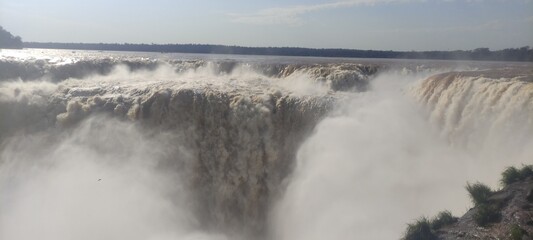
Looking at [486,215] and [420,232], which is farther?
[420,232]

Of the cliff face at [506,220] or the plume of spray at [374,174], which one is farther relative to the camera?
the plume of spray at [374,174]

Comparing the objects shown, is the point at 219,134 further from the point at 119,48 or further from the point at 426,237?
the point at 119,48

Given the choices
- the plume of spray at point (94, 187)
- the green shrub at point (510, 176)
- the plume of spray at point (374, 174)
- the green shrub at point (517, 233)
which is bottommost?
the plume of spray at point (94, 187)

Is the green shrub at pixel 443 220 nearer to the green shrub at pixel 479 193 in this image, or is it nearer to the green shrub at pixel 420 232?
the green shrub at pixel 420 232

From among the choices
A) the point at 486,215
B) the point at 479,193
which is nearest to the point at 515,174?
the point at 479,193

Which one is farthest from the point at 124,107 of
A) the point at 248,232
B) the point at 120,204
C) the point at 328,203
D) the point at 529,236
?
the point at 529,236

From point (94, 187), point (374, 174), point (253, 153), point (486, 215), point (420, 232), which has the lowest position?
point (94, 187)

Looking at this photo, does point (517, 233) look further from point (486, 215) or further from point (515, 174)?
point (515, 174)

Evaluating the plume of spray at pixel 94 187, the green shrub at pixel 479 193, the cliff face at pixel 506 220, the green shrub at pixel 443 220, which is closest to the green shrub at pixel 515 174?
the cliff face at pixel 506 220
